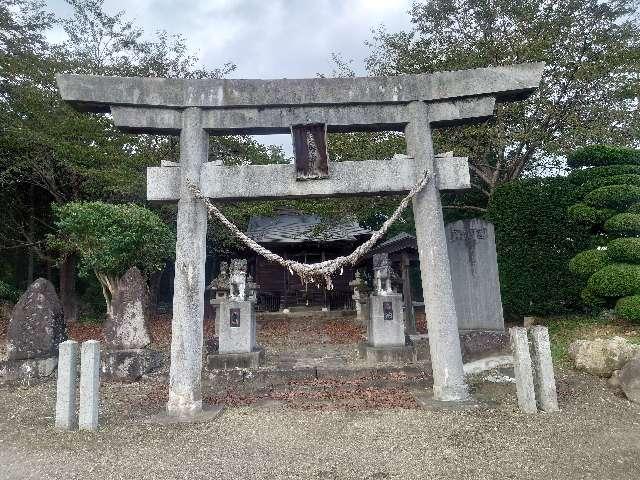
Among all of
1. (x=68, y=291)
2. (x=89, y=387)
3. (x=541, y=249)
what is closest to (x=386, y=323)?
(x=541, y=249)

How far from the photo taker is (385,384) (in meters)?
7.42

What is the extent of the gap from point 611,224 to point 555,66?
17.4 ft

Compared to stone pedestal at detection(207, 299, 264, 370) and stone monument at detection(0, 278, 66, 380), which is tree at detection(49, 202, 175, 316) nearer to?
stone monument at detection(0, 278, 66, 380)

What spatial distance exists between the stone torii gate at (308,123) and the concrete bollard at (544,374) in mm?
930

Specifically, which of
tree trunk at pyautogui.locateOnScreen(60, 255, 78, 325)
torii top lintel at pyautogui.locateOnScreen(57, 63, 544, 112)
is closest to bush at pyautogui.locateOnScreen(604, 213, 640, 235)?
torii top lintel at pyautogui.locateOnScreen(57, 63, 544, 112)

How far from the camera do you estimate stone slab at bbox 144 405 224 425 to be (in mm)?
5414

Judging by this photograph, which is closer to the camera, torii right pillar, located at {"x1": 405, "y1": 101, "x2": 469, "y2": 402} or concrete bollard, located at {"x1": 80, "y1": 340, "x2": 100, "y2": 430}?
concrete bollard, located at {"x1": 80, "y1": 340, "x2": 100, "y2": 430}

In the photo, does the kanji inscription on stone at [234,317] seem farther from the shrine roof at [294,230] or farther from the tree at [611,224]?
the shrine roof at [294,230]

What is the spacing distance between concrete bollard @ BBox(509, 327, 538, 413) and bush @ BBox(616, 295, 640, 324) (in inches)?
173

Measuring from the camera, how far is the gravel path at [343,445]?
399 cm

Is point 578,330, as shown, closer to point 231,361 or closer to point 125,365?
point 231,361

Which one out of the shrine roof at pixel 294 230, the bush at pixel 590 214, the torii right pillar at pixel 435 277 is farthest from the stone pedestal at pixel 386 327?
the shrine roof at pixel 294 230

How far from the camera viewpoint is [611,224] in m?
9.35

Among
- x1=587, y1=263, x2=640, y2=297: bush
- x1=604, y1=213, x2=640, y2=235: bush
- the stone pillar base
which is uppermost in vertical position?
x1=604, y1=213, x2=640, y2=235: bush
